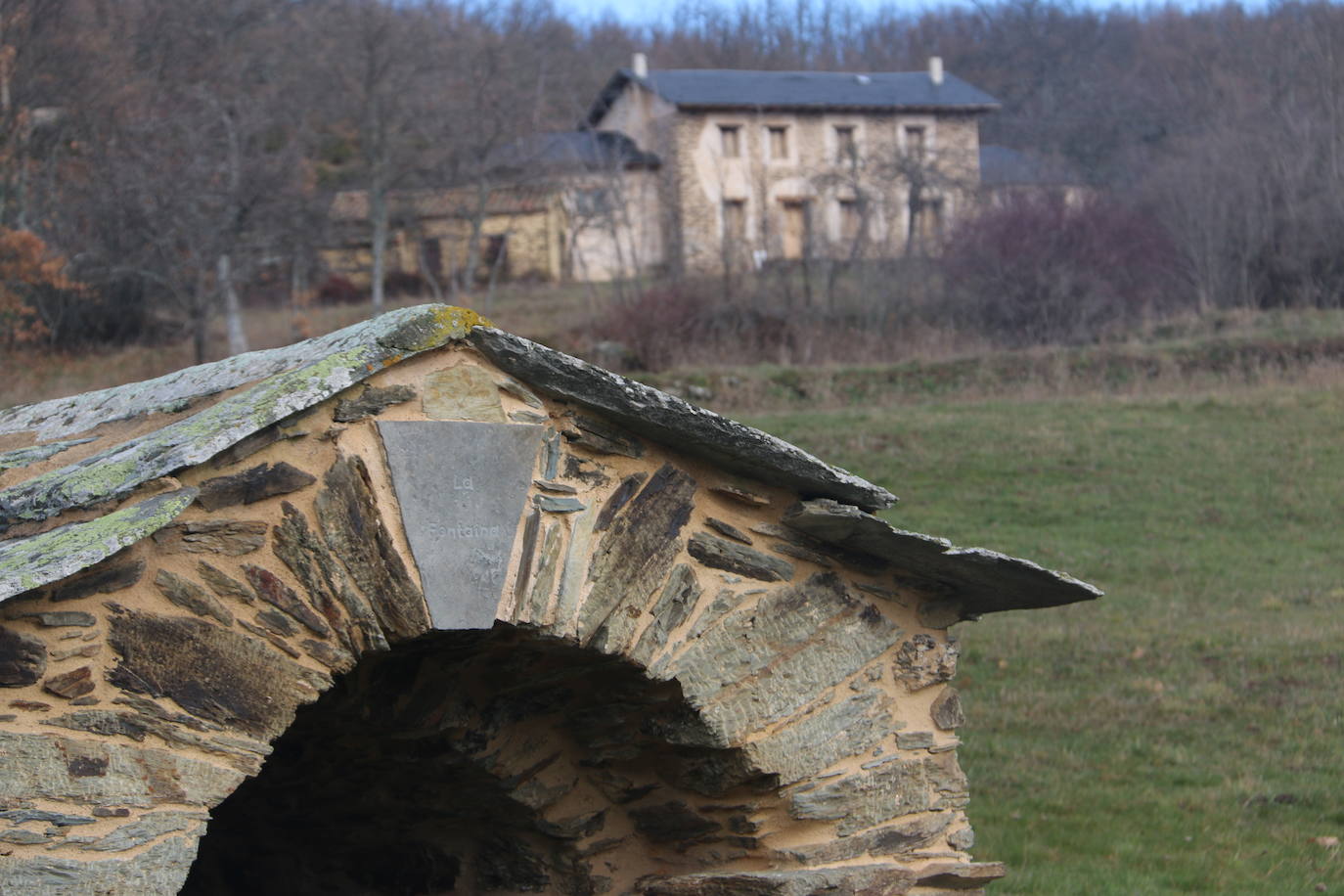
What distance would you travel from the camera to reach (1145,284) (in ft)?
91.4

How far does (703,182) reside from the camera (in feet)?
119

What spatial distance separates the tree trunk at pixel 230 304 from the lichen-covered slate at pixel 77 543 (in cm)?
2035

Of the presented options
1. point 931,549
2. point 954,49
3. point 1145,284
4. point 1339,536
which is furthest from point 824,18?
point 931,549

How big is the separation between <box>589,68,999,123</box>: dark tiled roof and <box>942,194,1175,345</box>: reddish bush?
33.1 feet

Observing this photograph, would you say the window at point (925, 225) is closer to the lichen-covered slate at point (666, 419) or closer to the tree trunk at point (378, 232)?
the tree trunk at point (378, 232)

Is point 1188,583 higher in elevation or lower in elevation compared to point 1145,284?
lower

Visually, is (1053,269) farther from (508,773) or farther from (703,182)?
(508,773)

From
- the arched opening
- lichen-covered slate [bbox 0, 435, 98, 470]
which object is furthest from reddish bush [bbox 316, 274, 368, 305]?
lichen-covered slate [bbox 0, 435, 98, 470]

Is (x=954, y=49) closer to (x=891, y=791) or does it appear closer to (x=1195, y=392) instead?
(x=1195, y=392)

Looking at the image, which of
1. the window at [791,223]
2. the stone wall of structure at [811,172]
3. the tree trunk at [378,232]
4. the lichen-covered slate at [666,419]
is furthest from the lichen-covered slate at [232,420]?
the window at [791,223]

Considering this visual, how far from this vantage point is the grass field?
281 inches

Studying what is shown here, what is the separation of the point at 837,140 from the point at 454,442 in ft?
117

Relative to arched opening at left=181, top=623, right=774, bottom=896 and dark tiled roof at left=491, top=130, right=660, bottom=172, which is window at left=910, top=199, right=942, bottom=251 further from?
arched opening at left=181, top=623, right=774, bottom=896

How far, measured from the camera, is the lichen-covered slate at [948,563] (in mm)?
4105
